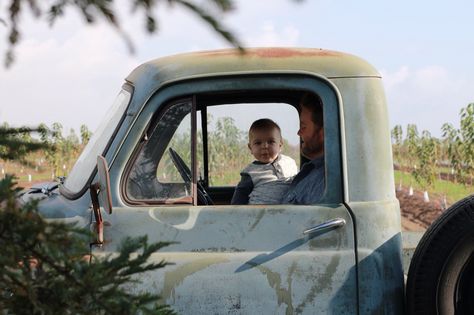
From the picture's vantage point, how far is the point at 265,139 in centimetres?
404

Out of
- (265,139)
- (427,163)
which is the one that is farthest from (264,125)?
(427,163)

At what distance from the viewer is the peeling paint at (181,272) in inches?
130

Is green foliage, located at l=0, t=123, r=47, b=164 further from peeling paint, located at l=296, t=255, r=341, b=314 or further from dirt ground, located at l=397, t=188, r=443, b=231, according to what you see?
dirt ground, located at l=397, t=188, r=443, b=231

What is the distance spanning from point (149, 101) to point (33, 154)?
156cm

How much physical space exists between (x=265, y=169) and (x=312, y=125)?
402mm

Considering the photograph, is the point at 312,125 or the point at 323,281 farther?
the point at 312,125

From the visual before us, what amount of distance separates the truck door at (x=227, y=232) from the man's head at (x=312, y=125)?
65 millimetres

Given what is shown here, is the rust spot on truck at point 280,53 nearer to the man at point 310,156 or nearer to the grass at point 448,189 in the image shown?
the man at point 310,156

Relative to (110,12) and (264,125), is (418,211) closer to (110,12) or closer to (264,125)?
(264,125)

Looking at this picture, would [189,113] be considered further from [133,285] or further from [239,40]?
[239,40]

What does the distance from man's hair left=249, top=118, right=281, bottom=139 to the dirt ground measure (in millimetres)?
12492

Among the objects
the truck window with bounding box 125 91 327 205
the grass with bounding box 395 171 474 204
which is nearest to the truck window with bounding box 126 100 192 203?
the truck window with bounding box 125 91 327 205

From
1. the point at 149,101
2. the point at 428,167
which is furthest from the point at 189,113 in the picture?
the point at 428,167

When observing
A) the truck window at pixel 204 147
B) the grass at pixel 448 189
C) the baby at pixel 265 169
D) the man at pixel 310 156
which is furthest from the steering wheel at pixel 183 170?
the grass at pixel 448 189
